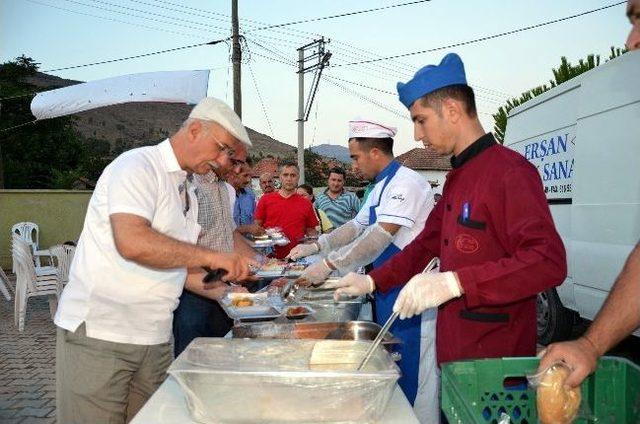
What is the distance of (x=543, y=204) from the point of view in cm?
172

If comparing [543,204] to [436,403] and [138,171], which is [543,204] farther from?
[436,403]

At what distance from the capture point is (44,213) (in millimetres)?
10672

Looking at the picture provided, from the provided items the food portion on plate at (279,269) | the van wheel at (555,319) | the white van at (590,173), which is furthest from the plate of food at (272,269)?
the van wheel at (555,319)

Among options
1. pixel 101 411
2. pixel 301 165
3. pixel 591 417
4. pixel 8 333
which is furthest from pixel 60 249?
pixel 301 165

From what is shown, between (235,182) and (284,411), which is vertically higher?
(235,182)

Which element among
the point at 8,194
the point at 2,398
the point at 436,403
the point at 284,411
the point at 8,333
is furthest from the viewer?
the point at 8,194

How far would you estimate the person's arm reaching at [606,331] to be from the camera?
1303mm

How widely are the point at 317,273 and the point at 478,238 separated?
1.27 m

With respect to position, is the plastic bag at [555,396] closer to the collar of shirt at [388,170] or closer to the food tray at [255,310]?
the food tray at [255,310]

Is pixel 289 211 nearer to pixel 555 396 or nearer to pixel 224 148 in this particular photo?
pixel 224 148

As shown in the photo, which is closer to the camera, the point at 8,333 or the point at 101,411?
the point at 101,411

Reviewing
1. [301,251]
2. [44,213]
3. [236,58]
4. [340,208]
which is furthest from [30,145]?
[301,251]

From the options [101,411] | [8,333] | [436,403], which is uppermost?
[101,411]

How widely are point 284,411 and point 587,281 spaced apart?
3706 mm
